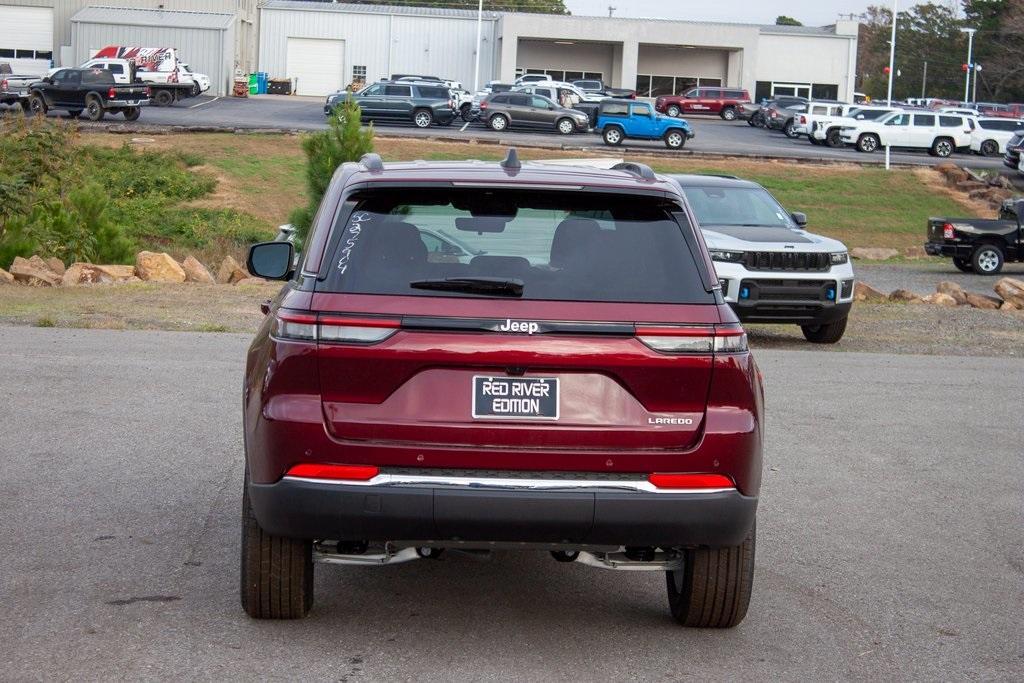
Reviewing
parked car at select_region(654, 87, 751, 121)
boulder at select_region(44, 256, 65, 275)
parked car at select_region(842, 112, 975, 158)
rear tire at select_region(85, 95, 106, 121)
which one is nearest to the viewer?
boulder at select_region(44, 256, 65, 275)

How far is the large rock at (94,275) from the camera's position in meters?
19.8

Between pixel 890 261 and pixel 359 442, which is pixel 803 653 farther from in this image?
pixel 890 261

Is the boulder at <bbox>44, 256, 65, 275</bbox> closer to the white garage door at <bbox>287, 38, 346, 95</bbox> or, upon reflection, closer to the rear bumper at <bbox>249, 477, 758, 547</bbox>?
the rear bumper at <bbox>249, 477, 758, 547</bbox>

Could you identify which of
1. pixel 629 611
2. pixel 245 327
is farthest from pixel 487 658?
pixel 245 327

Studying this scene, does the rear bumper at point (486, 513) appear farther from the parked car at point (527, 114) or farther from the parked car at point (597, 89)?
the parked car at point (597, 89)

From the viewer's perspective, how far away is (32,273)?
63.6 ft

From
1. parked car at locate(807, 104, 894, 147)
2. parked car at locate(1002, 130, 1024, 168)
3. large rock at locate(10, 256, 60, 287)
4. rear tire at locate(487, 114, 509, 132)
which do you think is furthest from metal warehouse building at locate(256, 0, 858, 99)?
large rock at locate(10, 256, 60, 287)

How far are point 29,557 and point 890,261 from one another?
28.0 m

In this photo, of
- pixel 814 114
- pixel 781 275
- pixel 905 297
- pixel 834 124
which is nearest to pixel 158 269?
pixel 781 275

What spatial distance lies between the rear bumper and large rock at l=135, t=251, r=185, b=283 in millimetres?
16437

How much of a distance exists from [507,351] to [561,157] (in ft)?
128

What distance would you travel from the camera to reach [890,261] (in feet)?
105

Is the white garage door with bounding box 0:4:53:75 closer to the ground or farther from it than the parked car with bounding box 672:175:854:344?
farther from it

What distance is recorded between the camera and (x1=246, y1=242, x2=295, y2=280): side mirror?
6.79m
